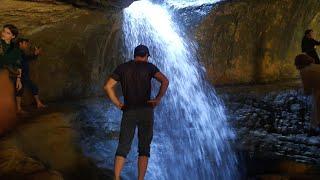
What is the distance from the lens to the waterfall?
6.86m

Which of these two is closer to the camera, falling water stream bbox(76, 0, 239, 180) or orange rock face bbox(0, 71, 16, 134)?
orange rock face bbox(0, 71, 16, 134)

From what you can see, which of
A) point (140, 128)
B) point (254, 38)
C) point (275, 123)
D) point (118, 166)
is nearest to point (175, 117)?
point (275, 123)

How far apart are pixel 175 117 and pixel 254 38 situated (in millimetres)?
3503

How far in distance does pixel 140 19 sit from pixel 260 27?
3.74 metres

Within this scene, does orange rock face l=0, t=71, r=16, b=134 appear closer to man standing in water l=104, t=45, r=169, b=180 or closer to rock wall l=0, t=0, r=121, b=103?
rock wall l=0, t=0, r=121, b=103

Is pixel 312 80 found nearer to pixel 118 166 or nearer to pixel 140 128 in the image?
pixel 140 128

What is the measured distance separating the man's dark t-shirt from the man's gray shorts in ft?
0.30

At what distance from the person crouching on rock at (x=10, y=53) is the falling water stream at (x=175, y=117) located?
1794 millimetres

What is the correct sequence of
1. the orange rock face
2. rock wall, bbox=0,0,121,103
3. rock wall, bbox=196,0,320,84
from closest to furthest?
1. the orange rock face
2. rock wall, bbox=0,0,121,103
3. rock wall, bbox=196,0,320,84

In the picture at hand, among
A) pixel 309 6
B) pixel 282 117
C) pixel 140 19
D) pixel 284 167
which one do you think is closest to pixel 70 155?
pixel 284 167

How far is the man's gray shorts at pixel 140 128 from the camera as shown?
513 cm

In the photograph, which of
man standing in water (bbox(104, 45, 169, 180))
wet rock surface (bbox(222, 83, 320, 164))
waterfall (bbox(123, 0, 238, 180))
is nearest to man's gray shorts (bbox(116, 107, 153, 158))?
man standing in water (bbox(104, 45, 169, 180))

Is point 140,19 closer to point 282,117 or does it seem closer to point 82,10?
point 82,10

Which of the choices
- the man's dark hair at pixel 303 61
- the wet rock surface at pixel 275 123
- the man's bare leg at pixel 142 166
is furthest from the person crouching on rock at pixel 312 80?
the man's bare leg at pixel 142 166
